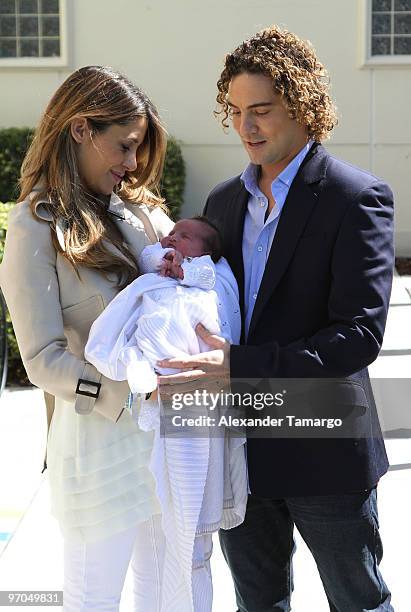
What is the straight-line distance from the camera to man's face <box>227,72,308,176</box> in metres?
2.71

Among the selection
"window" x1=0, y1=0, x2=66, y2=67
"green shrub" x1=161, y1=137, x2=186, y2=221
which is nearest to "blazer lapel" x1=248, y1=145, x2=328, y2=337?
"green shrub" x1=161, y1=137, x2=186, y2=221

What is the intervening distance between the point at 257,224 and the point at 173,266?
30 centimetres

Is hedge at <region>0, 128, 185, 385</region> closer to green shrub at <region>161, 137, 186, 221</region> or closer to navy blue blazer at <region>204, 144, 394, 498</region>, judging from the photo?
green shrub at <region>161, 137, 186, 221</region>

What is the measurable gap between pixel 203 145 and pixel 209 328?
8.22 meters

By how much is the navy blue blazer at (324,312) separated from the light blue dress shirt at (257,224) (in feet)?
0.11

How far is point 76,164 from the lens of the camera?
3010 millimetres

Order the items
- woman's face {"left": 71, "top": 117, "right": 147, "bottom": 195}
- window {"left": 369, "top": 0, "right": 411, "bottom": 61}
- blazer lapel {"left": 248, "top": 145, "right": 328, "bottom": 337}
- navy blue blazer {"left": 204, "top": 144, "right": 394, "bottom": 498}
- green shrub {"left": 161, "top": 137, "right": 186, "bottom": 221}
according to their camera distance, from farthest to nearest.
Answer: window {"left": 369, "top": 0, "right": 411, "bottom": 61}, green shrub {"left": 161, "top": 137, "right": 186, "bottom": 221}, woman's face {"left": 71, "top": 117, "right": 147, "bottom": 195}, blazer lapel {"left": 248, "top": 145, "right": 328, "bottom": 337}, navy blue blazer {"left": 204, "top": 144, "right": 394, "bottom": 498}

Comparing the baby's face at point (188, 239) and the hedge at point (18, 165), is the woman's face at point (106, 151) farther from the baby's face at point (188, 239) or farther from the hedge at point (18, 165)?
the hedge at point (18, 165)

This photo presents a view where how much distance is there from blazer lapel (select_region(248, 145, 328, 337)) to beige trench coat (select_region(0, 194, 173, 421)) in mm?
482

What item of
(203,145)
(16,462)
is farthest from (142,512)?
(203,145)

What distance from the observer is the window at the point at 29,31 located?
10852mm

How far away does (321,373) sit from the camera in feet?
8.71

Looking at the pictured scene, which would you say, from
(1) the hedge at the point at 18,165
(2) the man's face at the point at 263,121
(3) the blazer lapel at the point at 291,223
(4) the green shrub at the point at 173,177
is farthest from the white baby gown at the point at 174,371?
(4) the green shrub at the point at 173,177

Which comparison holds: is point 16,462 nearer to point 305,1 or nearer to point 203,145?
point 203,145
